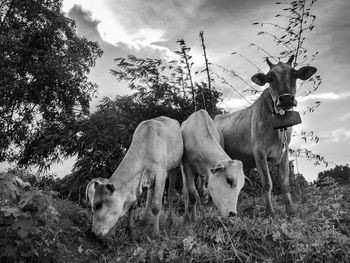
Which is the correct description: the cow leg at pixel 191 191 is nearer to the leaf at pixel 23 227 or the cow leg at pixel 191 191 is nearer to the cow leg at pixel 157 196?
the cow leg at pixel 157 196

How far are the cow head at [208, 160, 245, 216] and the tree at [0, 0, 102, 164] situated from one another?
51.7 ft

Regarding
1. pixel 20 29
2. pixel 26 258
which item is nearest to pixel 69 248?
pixel 26 258

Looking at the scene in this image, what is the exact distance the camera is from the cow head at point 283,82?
647 centimetres

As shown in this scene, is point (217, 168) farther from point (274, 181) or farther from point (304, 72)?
point (274, 181)

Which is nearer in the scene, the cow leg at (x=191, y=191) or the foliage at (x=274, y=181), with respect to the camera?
the cow leg at (x=191, y=191)

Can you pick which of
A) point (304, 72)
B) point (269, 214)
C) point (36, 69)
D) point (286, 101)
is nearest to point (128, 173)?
point (269, 214)

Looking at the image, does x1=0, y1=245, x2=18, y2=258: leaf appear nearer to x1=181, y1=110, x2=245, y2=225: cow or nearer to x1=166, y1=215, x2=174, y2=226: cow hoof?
x1=181, y1=110, x2=245, y2=225: cow

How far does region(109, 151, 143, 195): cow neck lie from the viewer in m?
5.77

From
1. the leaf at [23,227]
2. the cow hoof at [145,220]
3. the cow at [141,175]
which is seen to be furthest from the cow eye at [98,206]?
the cow hoof at [145,220]

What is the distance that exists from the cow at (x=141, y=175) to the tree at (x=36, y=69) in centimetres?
1439

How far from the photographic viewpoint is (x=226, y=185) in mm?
5855

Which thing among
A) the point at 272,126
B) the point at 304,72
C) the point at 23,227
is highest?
the point at 304,72

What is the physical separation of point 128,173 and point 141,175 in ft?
0.94

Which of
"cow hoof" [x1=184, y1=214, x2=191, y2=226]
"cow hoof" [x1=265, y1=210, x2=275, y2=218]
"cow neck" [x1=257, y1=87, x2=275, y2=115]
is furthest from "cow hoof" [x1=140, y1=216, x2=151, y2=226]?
"cow neck" [x1=257, y1=87, x2=275, y2=115]
